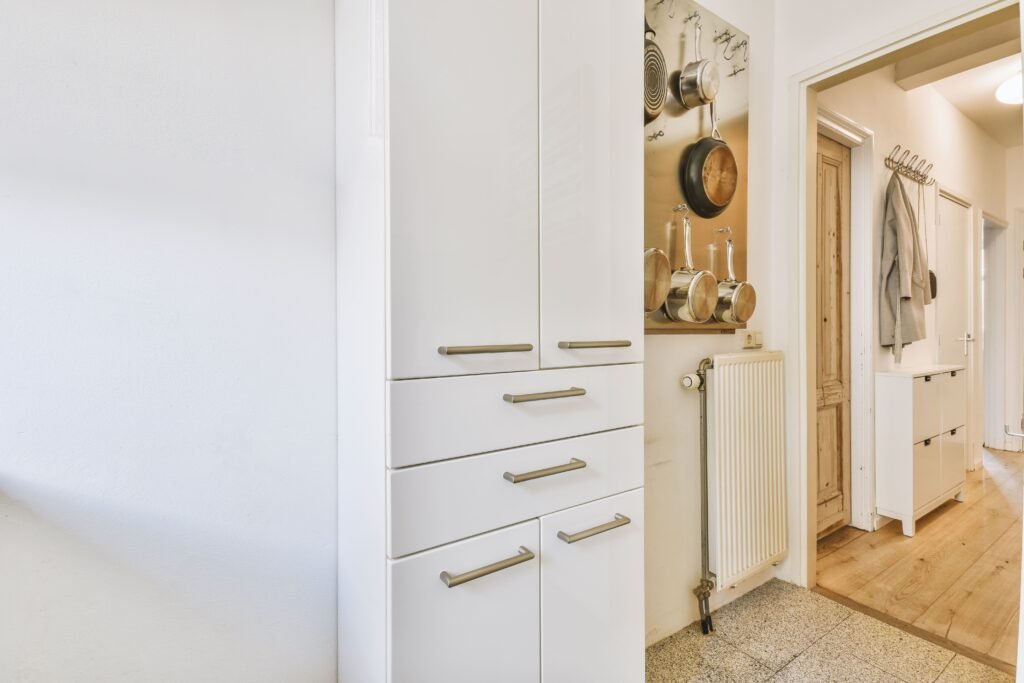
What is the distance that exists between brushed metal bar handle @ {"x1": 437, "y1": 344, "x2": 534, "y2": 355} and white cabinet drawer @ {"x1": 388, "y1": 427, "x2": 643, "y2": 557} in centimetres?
23

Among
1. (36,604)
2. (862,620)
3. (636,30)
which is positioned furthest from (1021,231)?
(36,604)

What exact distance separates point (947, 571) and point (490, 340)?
2.77m

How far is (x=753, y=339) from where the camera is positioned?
7.19 ft

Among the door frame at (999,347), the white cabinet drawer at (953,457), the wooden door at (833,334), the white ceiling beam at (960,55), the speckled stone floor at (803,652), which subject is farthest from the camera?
the door frame at (999,347)

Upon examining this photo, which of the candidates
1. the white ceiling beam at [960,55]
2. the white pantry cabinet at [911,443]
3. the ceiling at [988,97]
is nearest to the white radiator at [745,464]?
the white pantry cabinet at [911,443]

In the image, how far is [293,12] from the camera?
122cm

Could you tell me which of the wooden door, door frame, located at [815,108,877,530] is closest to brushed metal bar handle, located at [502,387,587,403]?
the wooden door

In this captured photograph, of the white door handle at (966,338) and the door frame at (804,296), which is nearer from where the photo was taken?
the door frame at (804,296)

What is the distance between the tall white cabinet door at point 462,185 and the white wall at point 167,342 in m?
0.41

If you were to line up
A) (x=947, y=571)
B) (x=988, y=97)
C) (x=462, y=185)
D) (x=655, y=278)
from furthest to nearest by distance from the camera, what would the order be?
(x=988, y=97)
(x=947, y=571)
(x=655, y=278)
(x=462, y=185)

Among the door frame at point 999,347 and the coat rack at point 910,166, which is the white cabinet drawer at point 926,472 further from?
the door frame at point 999,347

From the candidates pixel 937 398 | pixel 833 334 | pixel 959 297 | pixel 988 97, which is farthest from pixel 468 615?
pixel 988 97

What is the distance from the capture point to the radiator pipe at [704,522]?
1898 mm

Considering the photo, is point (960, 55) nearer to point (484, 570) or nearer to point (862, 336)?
point (862, 336)
